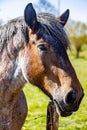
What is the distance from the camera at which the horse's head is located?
2.90 metres

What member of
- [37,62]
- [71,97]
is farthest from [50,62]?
[71,97]

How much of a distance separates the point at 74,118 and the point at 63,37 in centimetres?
462

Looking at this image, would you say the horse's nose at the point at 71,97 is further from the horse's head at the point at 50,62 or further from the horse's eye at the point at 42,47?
the horse's eye at the point at 42,47

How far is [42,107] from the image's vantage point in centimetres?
904

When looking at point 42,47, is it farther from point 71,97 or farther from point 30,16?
point 71,97

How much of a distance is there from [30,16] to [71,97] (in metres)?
0.82

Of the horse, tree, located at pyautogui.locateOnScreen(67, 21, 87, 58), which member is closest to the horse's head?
the horse

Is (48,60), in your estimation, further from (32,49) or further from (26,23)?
(26,23)

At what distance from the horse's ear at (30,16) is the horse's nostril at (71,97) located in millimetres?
723

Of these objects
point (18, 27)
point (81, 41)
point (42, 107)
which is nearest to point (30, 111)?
point (42, 107)

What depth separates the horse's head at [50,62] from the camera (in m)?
2.90

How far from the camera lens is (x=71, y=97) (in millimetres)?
2846

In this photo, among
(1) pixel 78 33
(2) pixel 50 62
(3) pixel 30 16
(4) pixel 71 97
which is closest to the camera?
(4) pixel 71 97

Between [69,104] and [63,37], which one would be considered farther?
[63,37]
